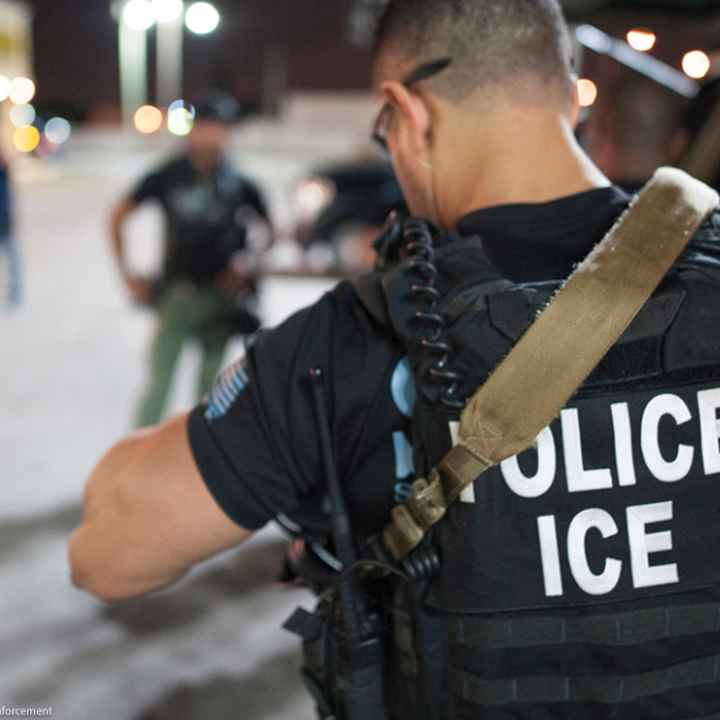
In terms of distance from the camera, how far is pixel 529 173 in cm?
148

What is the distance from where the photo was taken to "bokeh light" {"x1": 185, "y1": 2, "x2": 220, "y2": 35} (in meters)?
4.05

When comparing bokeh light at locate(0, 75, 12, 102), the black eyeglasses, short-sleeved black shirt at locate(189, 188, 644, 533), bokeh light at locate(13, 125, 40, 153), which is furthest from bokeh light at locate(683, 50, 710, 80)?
bokeh light at locate(13, 125, 40, 153)

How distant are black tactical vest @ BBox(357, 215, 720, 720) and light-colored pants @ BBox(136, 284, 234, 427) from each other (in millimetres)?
3589

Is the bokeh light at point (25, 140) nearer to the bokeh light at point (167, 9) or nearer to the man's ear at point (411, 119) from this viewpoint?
the bokeh light at point (167, 9)

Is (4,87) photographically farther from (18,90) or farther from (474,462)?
(474,462)

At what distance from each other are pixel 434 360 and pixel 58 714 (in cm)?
214

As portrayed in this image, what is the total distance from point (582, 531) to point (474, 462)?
0.17 m

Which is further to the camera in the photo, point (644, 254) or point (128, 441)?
point (128, 441)

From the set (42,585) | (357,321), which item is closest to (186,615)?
(42,585)

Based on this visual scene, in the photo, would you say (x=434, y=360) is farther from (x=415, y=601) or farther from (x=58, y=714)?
(x=58, y=714)

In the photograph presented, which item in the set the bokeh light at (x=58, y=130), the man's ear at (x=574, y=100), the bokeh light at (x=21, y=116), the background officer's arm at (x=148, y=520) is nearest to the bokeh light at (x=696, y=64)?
the man's ear at (x=574, y=100)

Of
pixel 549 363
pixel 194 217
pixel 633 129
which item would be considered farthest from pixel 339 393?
pixel 194 217

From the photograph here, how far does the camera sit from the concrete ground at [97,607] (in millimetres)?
3016

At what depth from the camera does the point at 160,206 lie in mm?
4891
